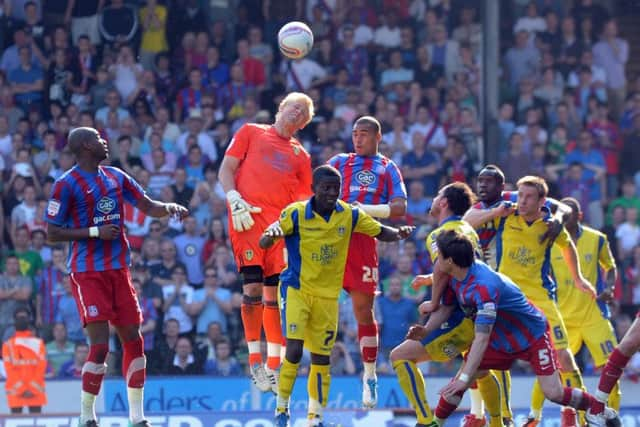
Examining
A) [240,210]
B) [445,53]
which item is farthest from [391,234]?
[445,53]

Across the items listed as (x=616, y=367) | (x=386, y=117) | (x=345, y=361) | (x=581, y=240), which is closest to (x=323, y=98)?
(x=386, y=117)

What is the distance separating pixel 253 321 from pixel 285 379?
4.09 ft

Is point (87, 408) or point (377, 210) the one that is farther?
point (377, 210)

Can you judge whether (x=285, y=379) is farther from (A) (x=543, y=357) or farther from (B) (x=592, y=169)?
(B) (x=592, y=169)

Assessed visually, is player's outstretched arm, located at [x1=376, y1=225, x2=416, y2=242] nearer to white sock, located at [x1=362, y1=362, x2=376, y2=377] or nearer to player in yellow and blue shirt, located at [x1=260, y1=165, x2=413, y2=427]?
player in yellow and blue shirt, located at [x1=260, y1=165, x2=413, y2=427]

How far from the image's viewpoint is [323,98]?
21.5 metres

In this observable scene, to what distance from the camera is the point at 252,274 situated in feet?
42.8

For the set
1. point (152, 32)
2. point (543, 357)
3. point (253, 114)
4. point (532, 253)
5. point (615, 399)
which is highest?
point (152, 32)

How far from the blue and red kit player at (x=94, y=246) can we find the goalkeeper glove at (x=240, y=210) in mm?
1131

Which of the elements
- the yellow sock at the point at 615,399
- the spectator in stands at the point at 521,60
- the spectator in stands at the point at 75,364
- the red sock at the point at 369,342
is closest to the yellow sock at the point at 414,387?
the red sock at the point at 369,342

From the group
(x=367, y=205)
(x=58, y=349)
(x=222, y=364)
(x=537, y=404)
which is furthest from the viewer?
(x=58, y=349)

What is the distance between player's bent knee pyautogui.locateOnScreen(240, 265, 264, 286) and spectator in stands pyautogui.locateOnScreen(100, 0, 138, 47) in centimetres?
960

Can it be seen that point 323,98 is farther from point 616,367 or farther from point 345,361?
point 616,367

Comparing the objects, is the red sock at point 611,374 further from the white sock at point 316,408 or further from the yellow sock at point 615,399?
the white sock at point 316,408
